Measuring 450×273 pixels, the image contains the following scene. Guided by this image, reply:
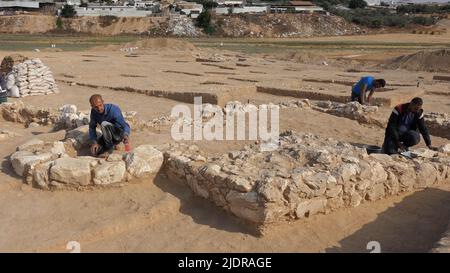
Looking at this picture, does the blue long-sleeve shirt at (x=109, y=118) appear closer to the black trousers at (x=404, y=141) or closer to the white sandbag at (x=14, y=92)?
the black trousers at (x=404, y=141)

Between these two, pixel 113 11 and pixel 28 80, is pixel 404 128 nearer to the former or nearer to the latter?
pixel 28 80

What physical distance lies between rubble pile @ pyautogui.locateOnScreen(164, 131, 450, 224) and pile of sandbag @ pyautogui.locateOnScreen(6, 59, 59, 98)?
300 inches

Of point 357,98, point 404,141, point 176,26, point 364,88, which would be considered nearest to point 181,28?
point 176,26

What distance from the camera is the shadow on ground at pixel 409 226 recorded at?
4438mm

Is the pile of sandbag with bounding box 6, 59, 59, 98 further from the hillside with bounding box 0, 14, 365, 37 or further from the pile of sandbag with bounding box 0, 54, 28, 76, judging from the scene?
the hillside with bounding box 0, 14, 365, 37

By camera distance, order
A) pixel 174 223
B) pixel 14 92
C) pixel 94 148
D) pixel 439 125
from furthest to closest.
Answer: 1. pixel 14 92
2. pixel 439 125
3. pixel 94 148
4. pixel 174 223

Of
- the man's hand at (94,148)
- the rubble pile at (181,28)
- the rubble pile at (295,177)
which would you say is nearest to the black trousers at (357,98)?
the rubble pile at (295,177)

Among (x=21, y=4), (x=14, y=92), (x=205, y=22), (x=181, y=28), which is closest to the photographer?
(x=14, y=92)

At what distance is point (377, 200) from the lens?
5.29 meters

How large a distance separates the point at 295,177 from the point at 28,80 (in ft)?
31.3

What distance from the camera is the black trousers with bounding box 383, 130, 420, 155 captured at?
6642 millimetres

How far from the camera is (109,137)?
605 cm

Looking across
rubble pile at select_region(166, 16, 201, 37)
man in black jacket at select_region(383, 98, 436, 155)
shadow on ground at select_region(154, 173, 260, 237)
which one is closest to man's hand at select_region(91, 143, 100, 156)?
shadow on ground at select_region(154, 173, 260, 237)
